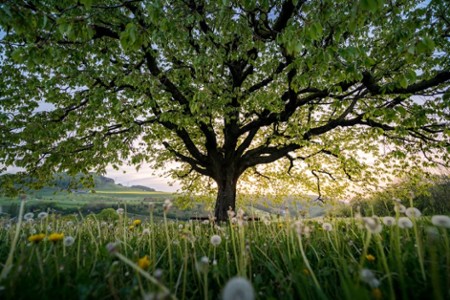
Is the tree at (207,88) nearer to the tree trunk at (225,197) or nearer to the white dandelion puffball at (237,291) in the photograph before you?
the tree trunk at (225,197)

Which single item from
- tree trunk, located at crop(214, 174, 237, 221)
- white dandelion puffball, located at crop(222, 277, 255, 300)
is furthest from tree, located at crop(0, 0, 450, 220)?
white dandelion puffball, located at crop(222, 277, 255, 300)

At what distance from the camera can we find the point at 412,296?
1.27 metres

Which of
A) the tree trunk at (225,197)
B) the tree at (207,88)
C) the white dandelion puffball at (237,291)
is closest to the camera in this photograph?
the white dandelion puffball at (237,291)

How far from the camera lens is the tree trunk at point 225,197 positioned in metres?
12.8

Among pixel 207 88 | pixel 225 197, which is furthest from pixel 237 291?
pixel 225 197

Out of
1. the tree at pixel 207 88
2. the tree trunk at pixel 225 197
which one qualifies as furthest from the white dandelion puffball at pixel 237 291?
the tree trunk at pixel 225 197

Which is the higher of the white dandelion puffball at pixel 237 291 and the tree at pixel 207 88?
the tree at pixel 207 88

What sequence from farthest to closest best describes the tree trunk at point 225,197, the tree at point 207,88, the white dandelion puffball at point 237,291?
1. the tree trunk at point 225,197
2. the tree at point 207,88
3. the white dandelion puffball at point 237,291

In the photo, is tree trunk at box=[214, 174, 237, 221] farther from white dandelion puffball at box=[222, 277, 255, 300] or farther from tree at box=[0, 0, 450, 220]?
white dandelion puffball at box=[222, 277, 255, 300]

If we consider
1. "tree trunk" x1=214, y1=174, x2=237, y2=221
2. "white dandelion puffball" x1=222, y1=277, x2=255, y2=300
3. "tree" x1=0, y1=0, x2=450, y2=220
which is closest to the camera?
"white dandelion puffball" x1=222, y1=277, x2=255, y2=300

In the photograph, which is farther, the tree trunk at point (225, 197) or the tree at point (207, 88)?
the tree trunk at point (225, 197)

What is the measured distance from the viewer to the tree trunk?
12.8m

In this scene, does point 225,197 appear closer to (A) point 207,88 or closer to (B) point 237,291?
(A) point 207,88

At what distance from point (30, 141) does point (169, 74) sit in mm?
5948
